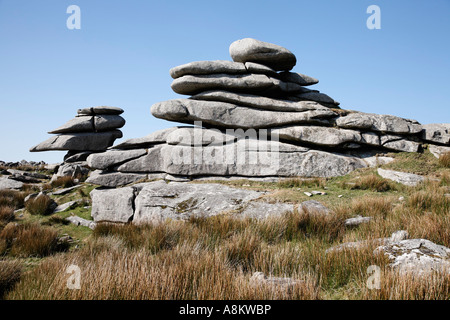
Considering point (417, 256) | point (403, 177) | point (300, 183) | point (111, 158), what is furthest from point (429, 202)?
point (111, 158)

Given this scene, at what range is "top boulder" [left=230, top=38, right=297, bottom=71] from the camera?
15.4 meters

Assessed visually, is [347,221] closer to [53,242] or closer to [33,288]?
[33,288]

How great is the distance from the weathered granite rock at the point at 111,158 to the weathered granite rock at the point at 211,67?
208 inches

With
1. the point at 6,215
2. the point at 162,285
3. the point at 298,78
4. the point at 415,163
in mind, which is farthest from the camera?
the point at 298,78

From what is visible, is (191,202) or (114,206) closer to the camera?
(191,202)

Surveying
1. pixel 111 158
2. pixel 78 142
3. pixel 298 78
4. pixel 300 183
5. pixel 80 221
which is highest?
pixel 298 78

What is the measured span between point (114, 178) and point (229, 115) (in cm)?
699

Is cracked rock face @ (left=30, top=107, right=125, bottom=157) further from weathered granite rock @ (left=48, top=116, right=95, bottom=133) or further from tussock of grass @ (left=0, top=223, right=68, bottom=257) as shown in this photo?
tussock of grass @ (left=0, top=223, right=68, bottom=257)

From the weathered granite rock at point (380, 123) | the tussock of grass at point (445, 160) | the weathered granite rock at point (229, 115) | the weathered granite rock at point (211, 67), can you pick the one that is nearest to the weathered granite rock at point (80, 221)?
the weathered granite rock at point (229, 115)

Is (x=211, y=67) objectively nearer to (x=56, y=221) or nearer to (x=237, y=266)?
(x=56, y=221)

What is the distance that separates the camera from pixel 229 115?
1475cm

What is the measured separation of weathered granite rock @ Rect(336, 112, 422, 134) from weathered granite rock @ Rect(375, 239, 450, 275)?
11.6m

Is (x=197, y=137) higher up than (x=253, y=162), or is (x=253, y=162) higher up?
(x=197, y=137)

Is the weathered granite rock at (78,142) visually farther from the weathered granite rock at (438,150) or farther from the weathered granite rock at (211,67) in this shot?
the weathered granite rock at (438,150)
